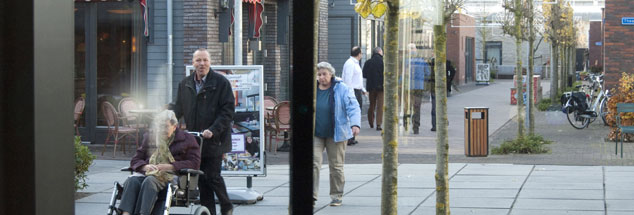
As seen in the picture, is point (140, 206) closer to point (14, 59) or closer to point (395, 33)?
point (395, 33)

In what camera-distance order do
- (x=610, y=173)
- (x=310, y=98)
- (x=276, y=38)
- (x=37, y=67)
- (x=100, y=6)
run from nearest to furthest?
(x=310, y=98)
(x=37, y=67)
(x=610, y=173)
(x=100, y=6)
(x=276, y=38)

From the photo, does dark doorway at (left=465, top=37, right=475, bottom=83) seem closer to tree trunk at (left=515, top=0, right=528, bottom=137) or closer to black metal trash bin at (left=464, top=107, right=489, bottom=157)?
tree trunk at (left=515, top=0, right=528, bottom=137)

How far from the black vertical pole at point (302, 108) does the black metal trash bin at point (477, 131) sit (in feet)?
35.8

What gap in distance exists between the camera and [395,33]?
5.70m

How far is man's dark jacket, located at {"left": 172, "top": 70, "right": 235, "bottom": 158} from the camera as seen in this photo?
7.36 metres

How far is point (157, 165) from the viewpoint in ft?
21.8

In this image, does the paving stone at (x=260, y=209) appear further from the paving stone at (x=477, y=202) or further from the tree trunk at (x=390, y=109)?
the tree trunk at (x=390, y=109)

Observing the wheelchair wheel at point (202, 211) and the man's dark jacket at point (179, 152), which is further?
the wheelchair wheel at point (202, 211)

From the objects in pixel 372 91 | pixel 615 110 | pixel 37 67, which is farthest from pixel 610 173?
pixel 37 67

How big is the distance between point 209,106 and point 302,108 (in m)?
5.17

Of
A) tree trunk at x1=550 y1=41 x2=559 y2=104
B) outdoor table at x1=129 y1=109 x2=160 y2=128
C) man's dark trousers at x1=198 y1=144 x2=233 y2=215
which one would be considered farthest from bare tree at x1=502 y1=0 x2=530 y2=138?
tree trunk at x1=550 y1=41 x2=559 y2=104

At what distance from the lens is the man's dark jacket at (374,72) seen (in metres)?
16.9

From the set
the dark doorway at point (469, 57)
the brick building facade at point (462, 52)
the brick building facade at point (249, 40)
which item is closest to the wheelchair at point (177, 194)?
the brick building facade at point (249, 40)

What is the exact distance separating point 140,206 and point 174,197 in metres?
0.32
